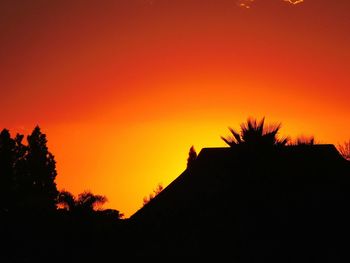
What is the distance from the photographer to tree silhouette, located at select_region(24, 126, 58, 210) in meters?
59.3

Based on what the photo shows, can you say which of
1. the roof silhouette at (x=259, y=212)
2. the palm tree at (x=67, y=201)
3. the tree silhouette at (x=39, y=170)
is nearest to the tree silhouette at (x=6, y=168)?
the tree silhouette at (x=39, y=170)

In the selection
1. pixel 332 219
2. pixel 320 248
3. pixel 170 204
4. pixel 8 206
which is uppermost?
pixel 8 206

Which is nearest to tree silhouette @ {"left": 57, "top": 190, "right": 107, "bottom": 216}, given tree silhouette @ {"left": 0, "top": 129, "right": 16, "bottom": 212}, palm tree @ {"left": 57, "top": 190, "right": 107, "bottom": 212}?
palm tree @ {"left": 57, "top": 190, "right": 107, "bottom": 212}

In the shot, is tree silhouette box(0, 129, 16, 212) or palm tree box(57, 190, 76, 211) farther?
tree silhouette box(0, 129, 16, 212)

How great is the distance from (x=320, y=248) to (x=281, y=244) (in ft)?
5.89

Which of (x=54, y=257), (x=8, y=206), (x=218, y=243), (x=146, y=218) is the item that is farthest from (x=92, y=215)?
(x=8, y=206)

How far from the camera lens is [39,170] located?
60.9 meters

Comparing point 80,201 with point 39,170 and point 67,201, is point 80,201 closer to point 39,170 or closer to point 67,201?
point 67,201

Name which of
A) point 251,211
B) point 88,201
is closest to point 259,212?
point 251,211

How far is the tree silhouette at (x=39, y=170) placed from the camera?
195 feet

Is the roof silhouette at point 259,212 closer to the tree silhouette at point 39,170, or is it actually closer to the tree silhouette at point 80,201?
the tree silhouette at point 80,201

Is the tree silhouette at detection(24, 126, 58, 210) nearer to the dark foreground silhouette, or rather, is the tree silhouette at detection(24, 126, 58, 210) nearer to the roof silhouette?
the dark foreground silhouette

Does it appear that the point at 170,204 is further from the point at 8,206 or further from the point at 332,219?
the point at 8,206

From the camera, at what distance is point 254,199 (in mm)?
18984
